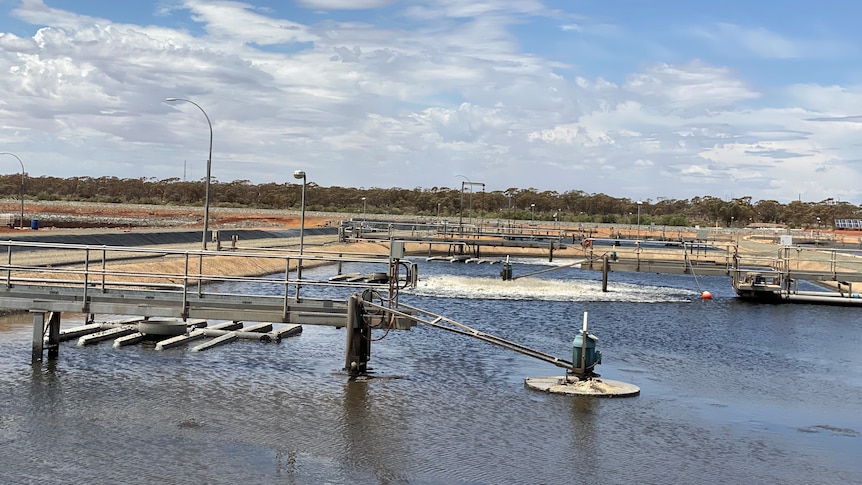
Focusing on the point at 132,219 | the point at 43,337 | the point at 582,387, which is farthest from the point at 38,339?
the point at 132,219

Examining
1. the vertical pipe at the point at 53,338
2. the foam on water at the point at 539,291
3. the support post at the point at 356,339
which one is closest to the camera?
the support post at the point at 356,339

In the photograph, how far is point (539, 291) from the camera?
59938 mm

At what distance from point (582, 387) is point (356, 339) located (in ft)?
21.0

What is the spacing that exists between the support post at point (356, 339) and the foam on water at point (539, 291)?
29254mm

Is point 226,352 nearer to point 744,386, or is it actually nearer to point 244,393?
point 244,393

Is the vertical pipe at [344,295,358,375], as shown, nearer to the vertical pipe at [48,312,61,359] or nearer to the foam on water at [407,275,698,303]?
the vertical pipe at [48,312,61,359]

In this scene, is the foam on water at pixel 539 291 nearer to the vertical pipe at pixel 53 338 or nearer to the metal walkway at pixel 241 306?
the metal walkway at pixel 241 306

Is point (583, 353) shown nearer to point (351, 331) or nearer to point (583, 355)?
point (583, 355)

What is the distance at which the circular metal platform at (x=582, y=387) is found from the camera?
24.0m

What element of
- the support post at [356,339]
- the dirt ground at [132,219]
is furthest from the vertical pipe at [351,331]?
the dirt ground at [132,219]

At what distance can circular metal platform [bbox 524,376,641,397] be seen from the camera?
78.6 ft

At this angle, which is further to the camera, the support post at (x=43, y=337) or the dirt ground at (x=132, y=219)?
the dirt ground at (x=132, y=219)

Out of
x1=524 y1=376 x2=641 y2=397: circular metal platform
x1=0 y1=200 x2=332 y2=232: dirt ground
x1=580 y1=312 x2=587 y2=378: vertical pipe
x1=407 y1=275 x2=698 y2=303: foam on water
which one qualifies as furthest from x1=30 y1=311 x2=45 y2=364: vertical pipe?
x1=0 y1=200 x2=332 y2=232: dirt ground

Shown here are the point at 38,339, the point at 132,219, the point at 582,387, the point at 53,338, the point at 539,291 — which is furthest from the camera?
the point at 132,219
